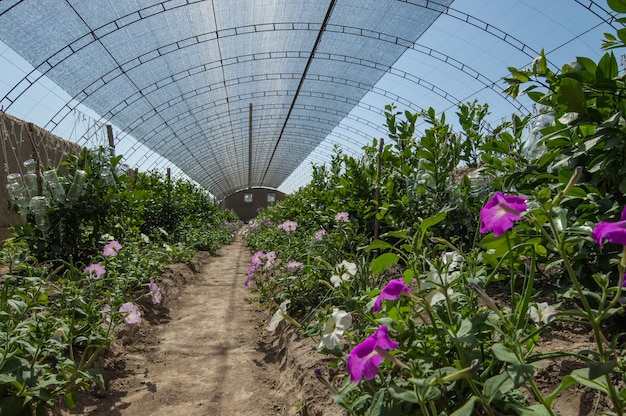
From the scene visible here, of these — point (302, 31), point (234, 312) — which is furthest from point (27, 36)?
point (234, 312)

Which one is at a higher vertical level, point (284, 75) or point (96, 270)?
point (284, 75)

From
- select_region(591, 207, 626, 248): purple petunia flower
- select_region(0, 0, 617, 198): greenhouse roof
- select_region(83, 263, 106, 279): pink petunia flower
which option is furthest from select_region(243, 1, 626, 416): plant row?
select_region(0, 0, 617, 198): greenhouse roof

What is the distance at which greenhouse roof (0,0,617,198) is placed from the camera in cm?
823

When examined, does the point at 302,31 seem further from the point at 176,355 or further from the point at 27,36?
the point at 176,355

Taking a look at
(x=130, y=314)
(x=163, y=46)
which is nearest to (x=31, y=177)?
(x=130, y=314)

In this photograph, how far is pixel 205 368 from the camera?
2771 mm

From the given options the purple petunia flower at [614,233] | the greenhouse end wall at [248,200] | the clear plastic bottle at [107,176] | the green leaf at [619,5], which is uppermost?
the greenhouse end wall at [248,200]

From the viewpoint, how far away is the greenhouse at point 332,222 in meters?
1.15

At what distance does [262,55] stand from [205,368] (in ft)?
32.9

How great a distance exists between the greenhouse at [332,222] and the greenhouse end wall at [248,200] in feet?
82.1

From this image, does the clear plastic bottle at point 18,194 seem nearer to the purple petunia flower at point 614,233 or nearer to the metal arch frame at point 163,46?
the purple petunia flower at point 614,233

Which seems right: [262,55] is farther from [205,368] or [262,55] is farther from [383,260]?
[383,260]

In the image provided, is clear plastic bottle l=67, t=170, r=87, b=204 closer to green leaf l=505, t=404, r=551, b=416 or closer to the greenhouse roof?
the greenhouse roof

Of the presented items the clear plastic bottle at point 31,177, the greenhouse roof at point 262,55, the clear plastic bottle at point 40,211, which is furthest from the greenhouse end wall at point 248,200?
the clear plastic bottle at point 40,211
